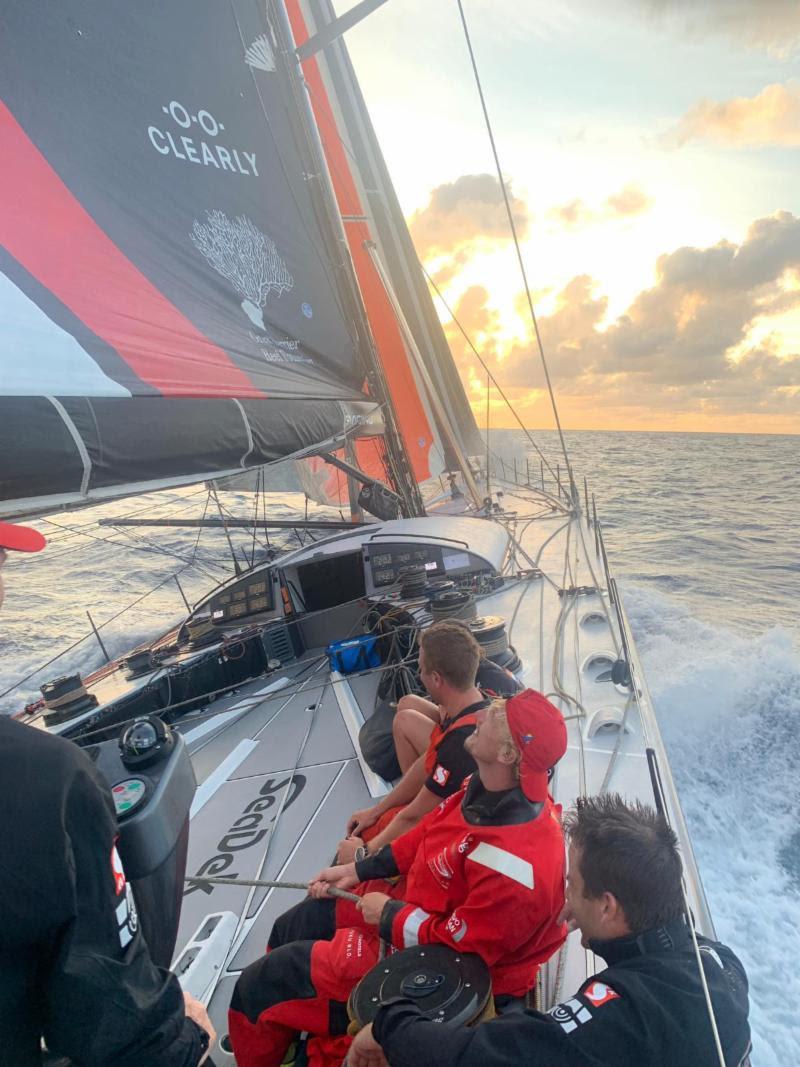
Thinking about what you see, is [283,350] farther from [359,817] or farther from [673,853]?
[673,853]

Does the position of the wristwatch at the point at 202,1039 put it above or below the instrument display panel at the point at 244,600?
above

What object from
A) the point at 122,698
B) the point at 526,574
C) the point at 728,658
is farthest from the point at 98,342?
the point at 728,658

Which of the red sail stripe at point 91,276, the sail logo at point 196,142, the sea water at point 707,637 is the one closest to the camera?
the red sail stripe at point 91,276

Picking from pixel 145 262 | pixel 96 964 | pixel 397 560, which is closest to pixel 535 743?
pixel 96 964

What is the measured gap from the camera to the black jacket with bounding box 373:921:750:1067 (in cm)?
91

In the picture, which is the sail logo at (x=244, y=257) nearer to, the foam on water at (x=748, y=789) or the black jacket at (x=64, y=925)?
the black jacket at (x=64, y=925)

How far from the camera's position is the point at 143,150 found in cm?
239

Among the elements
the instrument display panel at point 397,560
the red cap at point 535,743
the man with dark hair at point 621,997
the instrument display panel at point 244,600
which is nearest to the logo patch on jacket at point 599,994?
the man with dark hair at point 621,997

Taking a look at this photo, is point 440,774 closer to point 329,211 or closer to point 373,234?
point 329,211

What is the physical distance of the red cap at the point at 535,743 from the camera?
1.38 metres

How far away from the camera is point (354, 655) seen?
12.2 ft

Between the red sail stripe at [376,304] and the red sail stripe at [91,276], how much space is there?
5.35m

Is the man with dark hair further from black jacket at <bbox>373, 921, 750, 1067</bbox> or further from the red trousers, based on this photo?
the red trousers

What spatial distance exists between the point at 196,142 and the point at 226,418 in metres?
1.43
